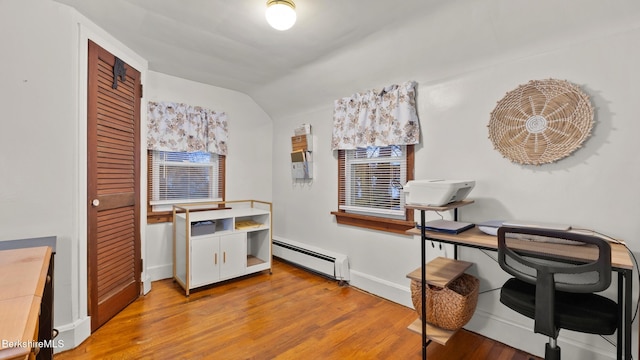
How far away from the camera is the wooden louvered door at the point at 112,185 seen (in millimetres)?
2178

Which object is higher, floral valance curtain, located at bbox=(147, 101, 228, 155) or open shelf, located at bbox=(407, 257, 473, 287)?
floral valance curtain, located at bbox=(147, 101, 228, 155)

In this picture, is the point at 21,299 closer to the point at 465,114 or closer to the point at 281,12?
the point at 281,12

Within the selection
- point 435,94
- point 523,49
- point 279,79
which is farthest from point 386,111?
point 279,79

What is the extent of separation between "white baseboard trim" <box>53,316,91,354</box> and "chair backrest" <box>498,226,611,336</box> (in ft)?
9.00

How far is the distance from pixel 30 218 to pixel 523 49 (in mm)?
3440

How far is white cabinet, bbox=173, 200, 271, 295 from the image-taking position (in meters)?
2.90

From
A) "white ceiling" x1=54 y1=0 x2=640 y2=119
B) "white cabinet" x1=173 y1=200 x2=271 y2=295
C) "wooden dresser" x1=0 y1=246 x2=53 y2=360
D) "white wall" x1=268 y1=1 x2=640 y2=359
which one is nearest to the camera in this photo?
"wooden dresser" x1=0 y1=246 x2=53 y2=360

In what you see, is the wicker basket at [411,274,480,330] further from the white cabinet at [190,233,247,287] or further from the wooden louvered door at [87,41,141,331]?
the wooden louvered door at [87,41,141,331]

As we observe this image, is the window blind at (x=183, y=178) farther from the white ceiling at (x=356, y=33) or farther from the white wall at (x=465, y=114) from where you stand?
the white wall at (x=465, y=114)

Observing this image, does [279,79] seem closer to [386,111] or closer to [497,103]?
[386,111]

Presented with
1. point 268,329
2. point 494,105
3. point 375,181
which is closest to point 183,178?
point 268,329

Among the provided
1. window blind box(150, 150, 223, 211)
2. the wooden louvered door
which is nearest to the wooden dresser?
the wooden louvered door

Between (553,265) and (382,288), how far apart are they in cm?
169

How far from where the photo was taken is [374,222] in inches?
115
